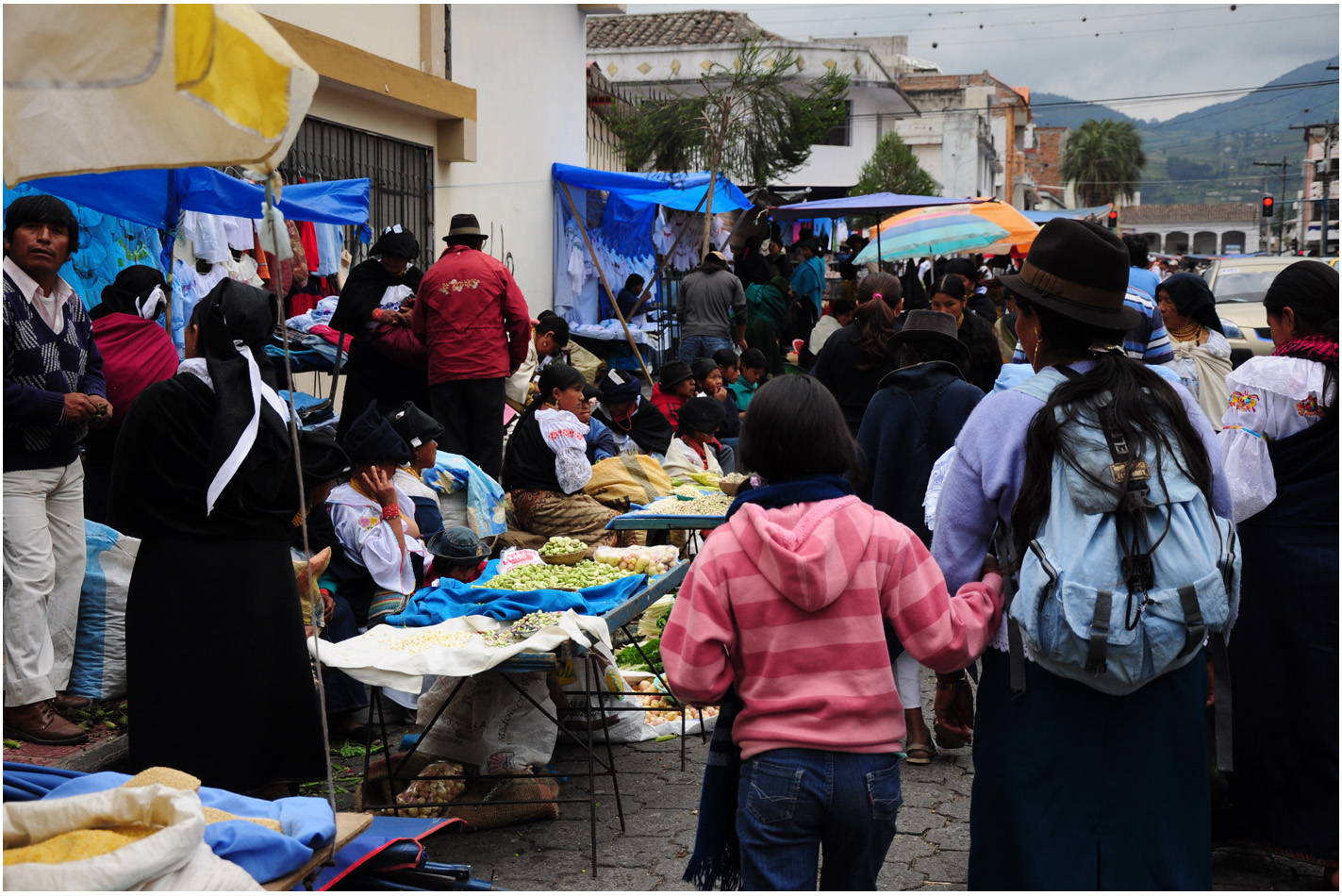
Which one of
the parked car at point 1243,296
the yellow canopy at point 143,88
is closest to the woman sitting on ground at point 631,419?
the yellow canopy at point 143,88

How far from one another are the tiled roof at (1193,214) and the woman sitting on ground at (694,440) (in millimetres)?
118183

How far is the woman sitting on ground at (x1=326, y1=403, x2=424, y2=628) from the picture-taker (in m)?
5.53

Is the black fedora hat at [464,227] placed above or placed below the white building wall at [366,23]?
below

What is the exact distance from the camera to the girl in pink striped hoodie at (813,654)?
2.65 meters

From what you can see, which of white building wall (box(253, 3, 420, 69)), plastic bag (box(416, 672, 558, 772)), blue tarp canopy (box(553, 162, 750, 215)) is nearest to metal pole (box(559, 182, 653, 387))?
blue tarp canopy (box(553, 162, 750, 215))

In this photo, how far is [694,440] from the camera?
8734 mm

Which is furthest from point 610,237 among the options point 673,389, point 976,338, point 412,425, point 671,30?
point 671,30

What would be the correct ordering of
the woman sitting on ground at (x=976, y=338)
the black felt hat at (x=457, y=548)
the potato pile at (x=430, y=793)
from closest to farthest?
the potato pile at (x=430, y=793) → the black felt hat at (x=457, y=548) → the woman sitting on ground at (x=976, y=338)

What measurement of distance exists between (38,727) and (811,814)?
364 centimetres

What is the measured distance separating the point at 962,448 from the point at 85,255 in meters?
5.94

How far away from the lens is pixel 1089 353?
2820 millimetres

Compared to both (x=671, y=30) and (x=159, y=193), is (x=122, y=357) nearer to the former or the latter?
(x=159, y=193)

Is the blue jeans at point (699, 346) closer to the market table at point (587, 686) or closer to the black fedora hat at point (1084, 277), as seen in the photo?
the market table at point (587, 686)

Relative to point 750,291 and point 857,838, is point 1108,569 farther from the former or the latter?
point 750,291
